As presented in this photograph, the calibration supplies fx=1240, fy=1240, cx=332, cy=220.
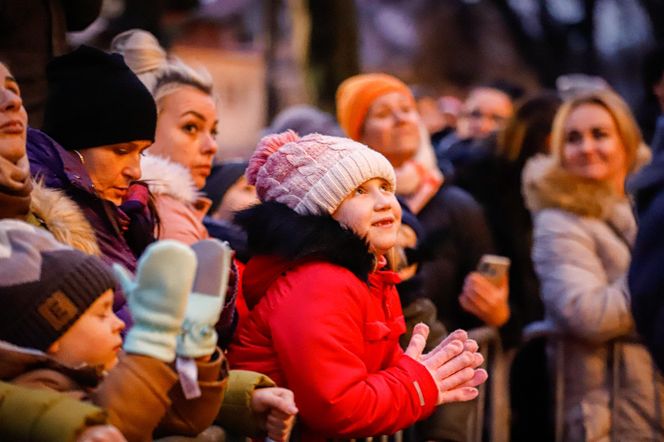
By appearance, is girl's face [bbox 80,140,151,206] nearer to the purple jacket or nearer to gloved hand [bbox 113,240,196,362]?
the purple jacket

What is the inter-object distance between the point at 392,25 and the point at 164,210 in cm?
2141

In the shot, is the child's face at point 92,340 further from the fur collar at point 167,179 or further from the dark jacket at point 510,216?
the dark jacket at point 510,216

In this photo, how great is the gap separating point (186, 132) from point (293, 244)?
51.3 inches

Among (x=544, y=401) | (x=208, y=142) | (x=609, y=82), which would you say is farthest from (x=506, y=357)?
(x=609, y=82)

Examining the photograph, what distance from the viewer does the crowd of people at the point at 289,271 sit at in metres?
2.86

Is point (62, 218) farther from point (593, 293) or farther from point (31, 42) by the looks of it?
point (593, 293)

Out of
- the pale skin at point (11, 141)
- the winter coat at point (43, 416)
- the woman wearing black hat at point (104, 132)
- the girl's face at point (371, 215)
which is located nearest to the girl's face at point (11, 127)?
the pale skin at point (11, 141)

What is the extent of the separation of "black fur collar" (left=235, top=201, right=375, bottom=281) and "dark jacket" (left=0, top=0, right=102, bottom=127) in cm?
144

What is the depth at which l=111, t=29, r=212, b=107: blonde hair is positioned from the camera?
497 cm

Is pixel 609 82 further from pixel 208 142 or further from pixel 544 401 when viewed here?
pixel 208 142

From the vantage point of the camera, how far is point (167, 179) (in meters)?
4.53

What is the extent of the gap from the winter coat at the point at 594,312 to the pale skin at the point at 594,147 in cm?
17

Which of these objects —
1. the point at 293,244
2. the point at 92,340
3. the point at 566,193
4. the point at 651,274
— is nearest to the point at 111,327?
the point at 92,340

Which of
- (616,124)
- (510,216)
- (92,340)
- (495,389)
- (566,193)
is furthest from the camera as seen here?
(510,216)
